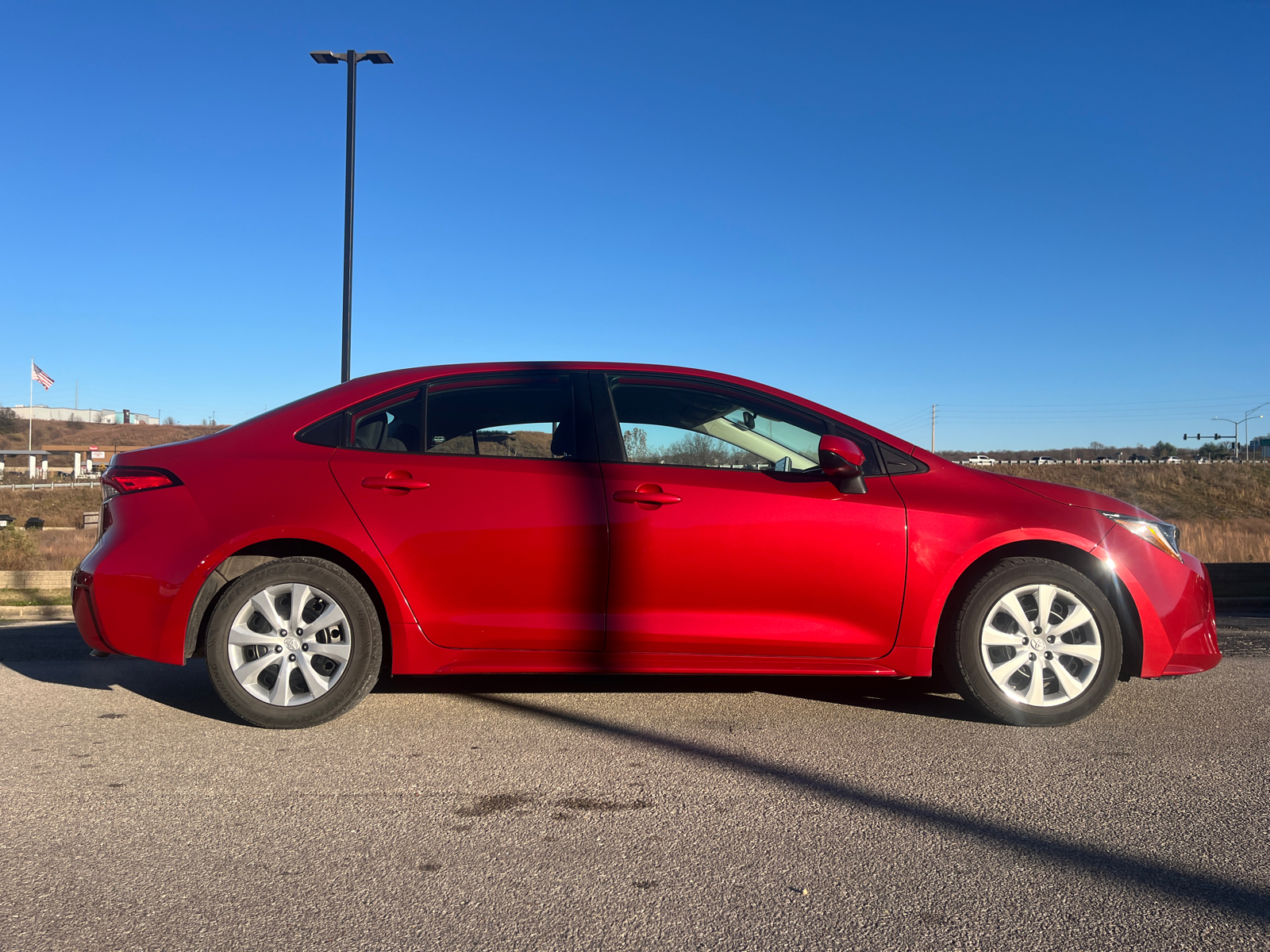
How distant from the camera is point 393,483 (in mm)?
4148

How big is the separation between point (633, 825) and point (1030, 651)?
7.11ft

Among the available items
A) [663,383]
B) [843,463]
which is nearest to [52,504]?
[663,383]

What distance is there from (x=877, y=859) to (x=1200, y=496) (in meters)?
46.5

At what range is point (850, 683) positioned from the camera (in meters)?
5.10

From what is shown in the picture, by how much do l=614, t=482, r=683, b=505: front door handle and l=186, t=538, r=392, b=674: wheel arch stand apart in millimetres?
1165

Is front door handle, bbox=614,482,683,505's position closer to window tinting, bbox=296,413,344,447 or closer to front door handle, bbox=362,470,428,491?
front door handle, bbox=362,470,428,491

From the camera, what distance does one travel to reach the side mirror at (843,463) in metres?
4.07

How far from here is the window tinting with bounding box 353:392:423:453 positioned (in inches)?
169

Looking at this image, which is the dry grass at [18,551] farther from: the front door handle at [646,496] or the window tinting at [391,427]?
the front door handle at [646,496]

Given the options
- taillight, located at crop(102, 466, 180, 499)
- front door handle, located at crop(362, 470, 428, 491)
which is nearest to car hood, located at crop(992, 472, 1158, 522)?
front door handle, located at crop(362, 470, 428, 491)

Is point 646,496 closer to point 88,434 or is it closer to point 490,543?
point 490,543

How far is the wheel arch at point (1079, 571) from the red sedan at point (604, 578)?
11 mm

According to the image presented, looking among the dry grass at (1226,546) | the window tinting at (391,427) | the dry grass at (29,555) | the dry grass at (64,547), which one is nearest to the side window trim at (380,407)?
the window tinting at (391,427)

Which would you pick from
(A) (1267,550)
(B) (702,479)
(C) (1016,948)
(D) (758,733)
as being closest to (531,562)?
(B) (702,479)
